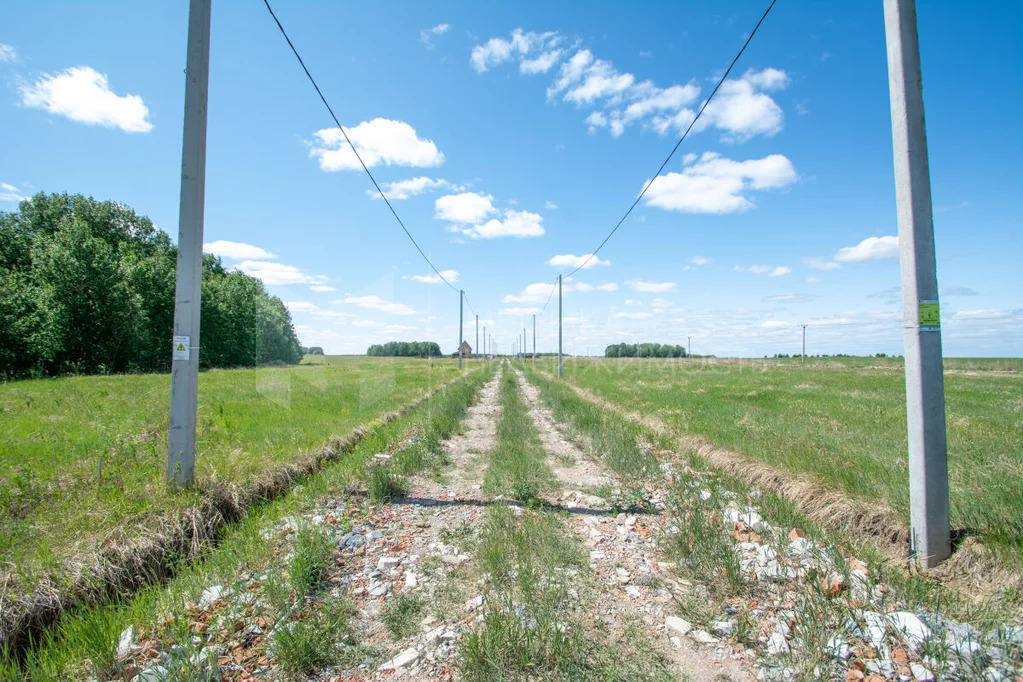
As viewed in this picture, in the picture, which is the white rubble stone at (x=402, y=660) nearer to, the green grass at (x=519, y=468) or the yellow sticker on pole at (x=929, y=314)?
the green grass at (x=519, y=468)

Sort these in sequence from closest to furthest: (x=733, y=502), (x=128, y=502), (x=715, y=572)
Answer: (x=715, y=572), (x=128, y=502), (x=733, y=502)

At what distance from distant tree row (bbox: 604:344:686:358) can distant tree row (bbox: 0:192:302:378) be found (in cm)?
9369

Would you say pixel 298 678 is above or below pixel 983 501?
below

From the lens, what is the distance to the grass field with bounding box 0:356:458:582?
372 centimetres

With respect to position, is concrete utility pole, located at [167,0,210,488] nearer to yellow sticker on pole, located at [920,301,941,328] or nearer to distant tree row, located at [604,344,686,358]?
yellow sticker on pole, located at [920,301,941,328]

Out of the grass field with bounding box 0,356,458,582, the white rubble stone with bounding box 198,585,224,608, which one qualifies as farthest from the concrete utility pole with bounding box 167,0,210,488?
the white rubble stone with bounding box 198,585,224,608

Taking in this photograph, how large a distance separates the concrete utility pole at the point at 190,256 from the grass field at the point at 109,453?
432mm

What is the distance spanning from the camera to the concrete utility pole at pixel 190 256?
4.95 meters

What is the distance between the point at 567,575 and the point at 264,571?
105 inches

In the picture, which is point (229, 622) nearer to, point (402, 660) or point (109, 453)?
point (402, 660)

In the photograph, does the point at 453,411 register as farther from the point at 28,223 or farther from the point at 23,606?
the point at 28,223

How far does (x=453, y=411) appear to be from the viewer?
1316 centimetres

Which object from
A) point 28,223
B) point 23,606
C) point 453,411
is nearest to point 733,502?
point 23,606

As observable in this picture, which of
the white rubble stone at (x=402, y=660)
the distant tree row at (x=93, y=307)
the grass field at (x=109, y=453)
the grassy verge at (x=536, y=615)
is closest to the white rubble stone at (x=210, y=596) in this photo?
the grass field at (x=109, y=453)
